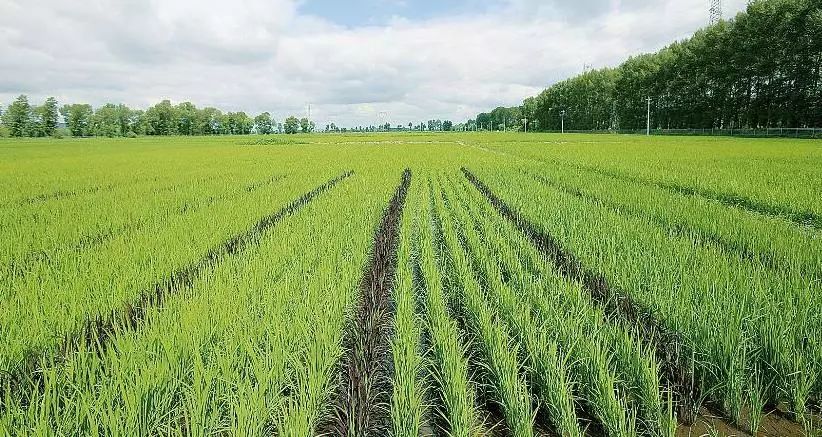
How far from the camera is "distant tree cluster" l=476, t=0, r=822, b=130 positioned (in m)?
34.2

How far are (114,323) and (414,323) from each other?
176cm

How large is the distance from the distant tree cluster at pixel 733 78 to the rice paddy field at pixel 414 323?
118ft

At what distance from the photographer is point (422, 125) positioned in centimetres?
16088

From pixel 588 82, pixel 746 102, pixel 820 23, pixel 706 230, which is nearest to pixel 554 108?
pixel 588 82

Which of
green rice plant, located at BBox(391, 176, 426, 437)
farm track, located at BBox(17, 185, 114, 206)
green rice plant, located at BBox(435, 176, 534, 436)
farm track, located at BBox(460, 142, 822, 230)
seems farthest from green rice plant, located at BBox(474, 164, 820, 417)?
farm track, located at BBox(17, 185, 114, 206)

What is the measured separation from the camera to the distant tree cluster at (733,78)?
112ft

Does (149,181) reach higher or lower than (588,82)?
lower

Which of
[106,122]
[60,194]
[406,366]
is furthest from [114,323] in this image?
[106,122]

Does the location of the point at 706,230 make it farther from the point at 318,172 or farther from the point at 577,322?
the point at 318,172

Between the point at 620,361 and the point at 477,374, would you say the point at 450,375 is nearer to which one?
the point at 477,374

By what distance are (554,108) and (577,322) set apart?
290 feet

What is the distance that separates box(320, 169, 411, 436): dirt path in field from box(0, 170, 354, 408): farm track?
4.14 ft

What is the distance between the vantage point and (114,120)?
8475cm

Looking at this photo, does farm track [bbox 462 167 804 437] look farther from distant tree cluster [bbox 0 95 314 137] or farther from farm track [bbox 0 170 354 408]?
distant tree cluster [bbox 0 95 314 137]
